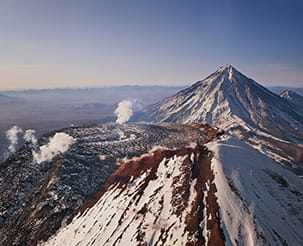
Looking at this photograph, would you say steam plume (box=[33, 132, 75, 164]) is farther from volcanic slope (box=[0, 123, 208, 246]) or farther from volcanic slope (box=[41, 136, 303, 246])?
volcanic slope (box=[41, 136, 303, 246])

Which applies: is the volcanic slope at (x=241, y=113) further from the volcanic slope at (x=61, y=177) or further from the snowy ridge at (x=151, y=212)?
the snowy ridge at (x=151, y=212)

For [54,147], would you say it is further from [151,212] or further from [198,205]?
[198,205]

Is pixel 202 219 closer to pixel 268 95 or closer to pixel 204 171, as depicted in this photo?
pixel 204 171

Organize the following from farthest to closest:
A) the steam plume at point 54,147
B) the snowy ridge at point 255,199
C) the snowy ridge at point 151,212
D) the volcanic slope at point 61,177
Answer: the steam plume at point 54,147, the volcanic slope at point 61,177, the snowy ridge at point 151,212, the snowy ridge at point 255,199

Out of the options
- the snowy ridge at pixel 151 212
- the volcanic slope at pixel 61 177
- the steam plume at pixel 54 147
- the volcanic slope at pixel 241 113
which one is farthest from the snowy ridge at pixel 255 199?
the volcanic slope at pixel 241 113

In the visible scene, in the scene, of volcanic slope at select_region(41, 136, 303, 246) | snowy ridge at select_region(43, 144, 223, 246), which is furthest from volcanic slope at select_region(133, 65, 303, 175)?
snowy ridge at select_region(43, 144, 223, 246)
